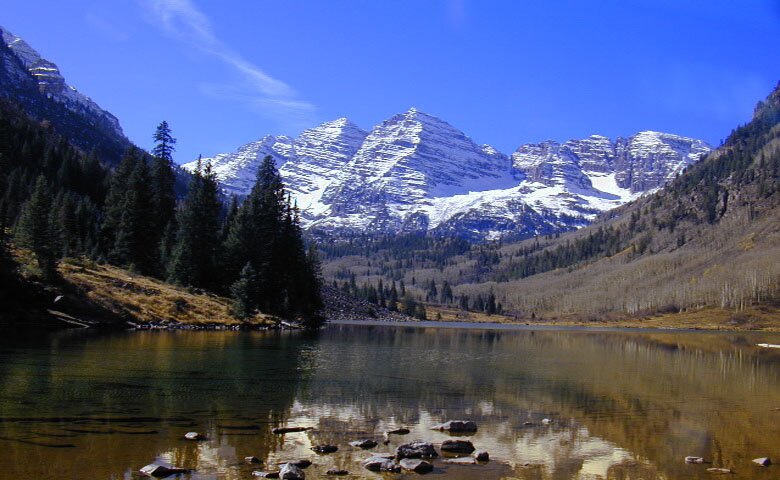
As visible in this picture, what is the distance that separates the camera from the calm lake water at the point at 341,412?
22359 mm

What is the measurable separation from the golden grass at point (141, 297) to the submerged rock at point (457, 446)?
227 feet

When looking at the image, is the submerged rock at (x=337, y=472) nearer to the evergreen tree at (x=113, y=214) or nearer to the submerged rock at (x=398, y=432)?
the submerged rock at (x=398, y=432)

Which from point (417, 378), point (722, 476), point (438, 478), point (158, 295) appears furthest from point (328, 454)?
point (158, 295)

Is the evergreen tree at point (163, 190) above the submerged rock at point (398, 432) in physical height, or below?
above

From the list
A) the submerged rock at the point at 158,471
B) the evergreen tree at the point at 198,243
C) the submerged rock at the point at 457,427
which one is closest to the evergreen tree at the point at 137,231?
the evergreen tree at the point at 198,243

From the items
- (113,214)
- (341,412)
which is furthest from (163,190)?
(341,412)

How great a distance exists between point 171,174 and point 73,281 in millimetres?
54140

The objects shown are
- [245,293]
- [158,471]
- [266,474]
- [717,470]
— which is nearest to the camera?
[158,471]

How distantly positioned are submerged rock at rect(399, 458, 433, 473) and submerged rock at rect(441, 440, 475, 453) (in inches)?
109

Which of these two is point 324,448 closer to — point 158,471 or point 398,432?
point 398,432

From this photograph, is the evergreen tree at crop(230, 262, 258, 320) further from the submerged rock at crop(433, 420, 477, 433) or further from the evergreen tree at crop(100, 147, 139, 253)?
the submerged rock at crop(433, 420, 477, 433)

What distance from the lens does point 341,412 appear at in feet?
106

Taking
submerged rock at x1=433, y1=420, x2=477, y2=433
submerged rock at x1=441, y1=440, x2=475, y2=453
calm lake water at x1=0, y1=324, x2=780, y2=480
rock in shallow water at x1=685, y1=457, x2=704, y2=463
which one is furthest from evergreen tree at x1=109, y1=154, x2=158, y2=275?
rock in shallow water at x1=685, y1=457, x2=704, y2=463

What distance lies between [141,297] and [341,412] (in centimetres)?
6684
